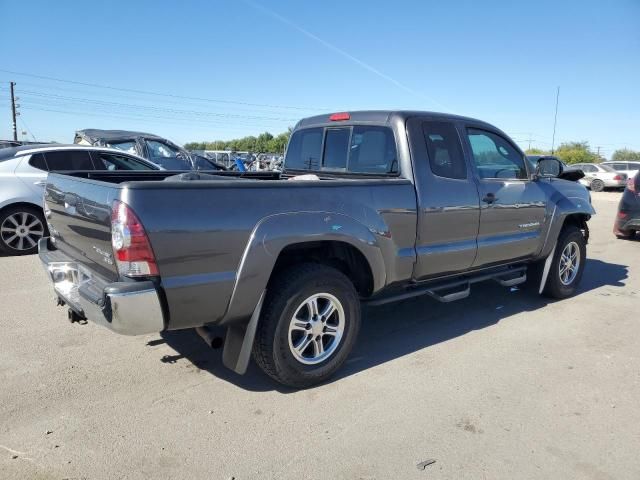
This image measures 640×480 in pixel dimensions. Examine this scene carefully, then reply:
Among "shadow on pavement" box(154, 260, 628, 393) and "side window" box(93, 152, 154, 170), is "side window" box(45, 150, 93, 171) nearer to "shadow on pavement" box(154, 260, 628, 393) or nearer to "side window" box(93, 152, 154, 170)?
"side window" box(93, 152, 154, 170)

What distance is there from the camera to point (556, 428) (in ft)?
9.71

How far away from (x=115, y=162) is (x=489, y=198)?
5.93m

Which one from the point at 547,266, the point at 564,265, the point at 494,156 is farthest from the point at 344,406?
the point at 564,265

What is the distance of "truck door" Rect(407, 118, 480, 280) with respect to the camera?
387 centimetres

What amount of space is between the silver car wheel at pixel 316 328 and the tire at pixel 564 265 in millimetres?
3047

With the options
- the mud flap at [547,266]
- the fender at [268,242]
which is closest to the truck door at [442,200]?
the fender at [268,242]

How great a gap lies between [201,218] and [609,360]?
3.47 meters

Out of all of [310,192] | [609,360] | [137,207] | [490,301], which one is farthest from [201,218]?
[490,301]

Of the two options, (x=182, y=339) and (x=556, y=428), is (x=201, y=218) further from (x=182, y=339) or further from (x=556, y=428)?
(x=556, y=428)

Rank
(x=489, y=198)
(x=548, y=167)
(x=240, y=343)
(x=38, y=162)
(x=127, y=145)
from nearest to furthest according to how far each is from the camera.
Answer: (x=240, y=343) < (x=489, y=198) < (x=548, y=167) < (x=38, y=162) < (x=127, y=145)

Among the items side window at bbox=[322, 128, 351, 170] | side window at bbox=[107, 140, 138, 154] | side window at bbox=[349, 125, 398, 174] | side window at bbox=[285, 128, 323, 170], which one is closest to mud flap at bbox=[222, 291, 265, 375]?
side window at bbox=[349, 125, 398, 174]

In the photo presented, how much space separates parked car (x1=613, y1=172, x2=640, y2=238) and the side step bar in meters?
5.64

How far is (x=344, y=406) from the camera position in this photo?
3.15 metres

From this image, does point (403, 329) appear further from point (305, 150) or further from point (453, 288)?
point (305, 150)
